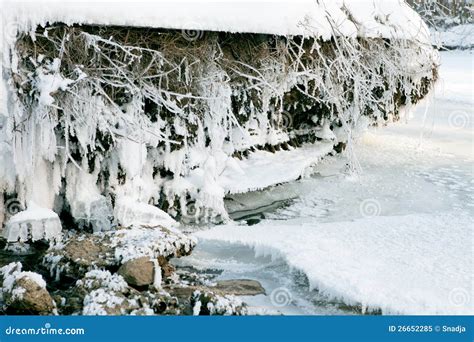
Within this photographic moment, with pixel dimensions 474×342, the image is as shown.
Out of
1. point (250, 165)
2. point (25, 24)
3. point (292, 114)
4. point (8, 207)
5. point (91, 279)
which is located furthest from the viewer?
point (292, 114)

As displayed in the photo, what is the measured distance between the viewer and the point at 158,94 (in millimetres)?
5793

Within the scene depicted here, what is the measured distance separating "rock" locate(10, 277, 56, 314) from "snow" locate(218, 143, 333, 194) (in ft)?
8.61

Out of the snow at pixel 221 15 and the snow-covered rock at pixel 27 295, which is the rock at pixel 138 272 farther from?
the snow at pixel 221 15

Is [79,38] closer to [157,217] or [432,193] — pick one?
[157,217]

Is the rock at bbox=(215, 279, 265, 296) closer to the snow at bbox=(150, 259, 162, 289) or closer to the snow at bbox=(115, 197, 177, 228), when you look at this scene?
the snow at bbox=(150, 259, 162, 289)

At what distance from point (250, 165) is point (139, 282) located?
2.84m

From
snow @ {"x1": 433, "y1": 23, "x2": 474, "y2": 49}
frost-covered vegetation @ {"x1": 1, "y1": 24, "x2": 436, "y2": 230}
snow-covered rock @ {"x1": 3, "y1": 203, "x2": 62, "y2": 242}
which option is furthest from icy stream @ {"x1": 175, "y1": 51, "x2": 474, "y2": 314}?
snow @ {"x1": 433, "y1": 23, "x2": 474, "y2": 49}

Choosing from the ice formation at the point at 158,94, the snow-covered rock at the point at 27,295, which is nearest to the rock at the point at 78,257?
the snow-covered rock at the point at 27,295

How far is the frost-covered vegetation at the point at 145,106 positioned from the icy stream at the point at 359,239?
27.3 inches

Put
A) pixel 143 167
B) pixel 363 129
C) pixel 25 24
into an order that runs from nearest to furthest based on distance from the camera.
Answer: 1. pixel 25 24
2. pixel 143 167
3. pixel 363 129

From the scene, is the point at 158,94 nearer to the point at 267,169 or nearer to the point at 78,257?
the point at 78,257

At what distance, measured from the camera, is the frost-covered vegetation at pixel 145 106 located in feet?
17.5

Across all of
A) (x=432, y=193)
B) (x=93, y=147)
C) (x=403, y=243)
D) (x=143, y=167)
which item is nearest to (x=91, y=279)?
(x=93, y=147)

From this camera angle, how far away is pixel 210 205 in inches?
248
